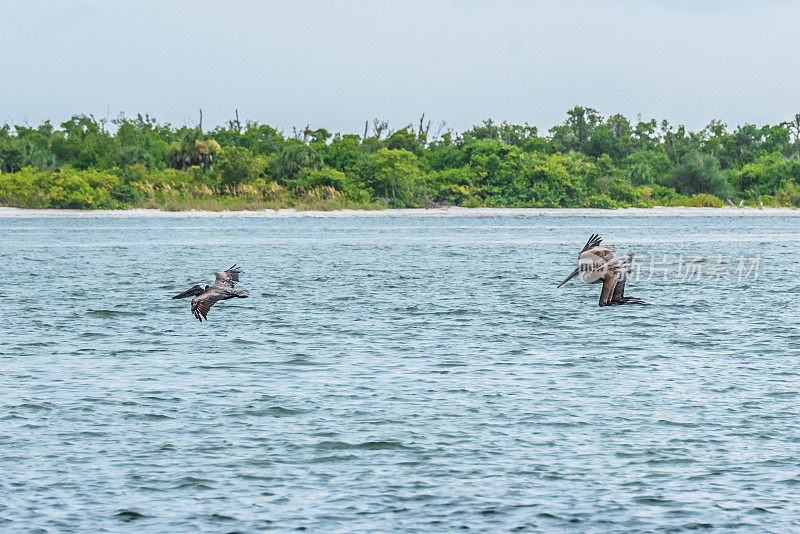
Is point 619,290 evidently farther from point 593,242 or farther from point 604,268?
point 593,242

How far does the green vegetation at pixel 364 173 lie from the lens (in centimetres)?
11419

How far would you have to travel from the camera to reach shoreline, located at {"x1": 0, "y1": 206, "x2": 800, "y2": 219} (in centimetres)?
11238

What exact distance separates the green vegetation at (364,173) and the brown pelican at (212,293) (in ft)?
307

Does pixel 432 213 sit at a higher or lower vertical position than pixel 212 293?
higher

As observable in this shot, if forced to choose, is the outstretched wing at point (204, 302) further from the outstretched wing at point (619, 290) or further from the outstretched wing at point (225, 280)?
the outstretched wing at point (619, 290)

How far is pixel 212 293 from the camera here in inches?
790

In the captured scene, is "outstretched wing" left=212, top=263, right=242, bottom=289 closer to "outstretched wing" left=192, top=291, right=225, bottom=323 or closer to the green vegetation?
"outstretched wing" left=192, top=291, right=225, bottom=323

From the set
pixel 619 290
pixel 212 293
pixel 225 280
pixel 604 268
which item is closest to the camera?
pixel 604 268

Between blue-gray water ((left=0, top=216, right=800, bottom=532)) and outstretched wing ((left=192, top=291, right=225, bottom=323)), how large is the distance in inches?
51.3

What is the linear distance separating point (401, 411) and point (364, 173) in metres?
103

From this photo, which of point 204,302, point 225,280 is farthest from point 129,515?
point 225,280

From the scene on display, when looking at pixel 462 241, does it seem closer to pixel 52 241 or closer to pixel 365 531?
pixel 52 241

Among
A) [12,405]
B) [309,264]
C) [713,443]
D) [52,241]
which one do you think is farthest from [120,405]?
[52,241]

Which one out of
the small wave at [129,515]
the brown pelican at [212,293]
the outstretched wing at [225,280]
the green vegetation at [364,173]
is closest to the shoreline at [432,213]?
the green vegetation at [364,173]
